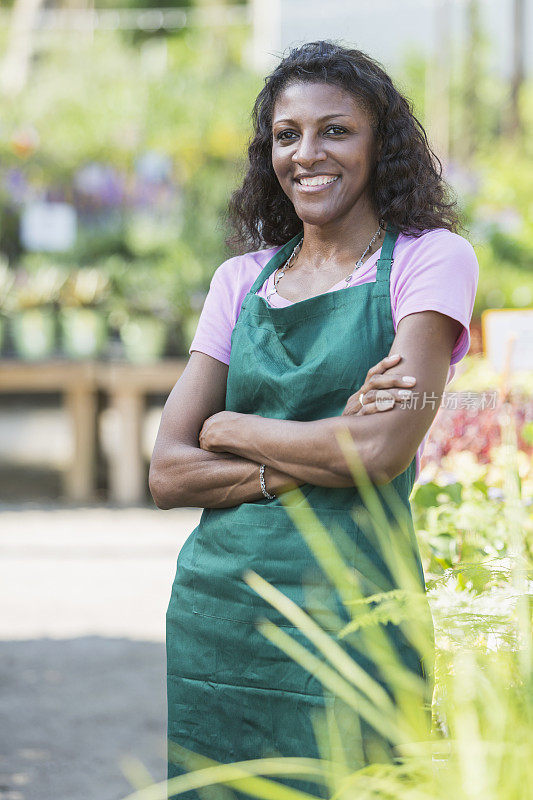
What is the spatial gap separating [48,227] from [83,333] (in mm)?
1268

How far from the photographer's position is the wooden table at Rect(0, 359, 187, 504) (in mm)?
6555

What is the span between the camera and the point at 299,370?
154 cm

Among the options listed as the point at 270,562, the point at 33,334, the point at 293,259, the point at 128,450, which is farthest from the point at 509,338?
the point at 33,334

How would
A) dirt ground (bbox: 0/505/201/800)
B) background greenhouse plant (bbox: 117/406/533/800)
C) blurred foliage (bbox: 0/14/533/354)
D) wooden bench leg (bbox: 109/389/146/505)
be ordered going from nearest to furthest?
background greenhouse plant (bbox: 117/406/533/800) < dirt ground (bbox: 0/505/201/800) < wooden bench leg (bbox: 109/389/146/505) < blurred foliage (bbox: 0/14/533/354)

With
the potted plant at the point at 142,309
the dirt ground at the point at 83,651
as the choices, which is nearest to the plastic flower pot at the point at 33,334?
the potted plant at the point at 142,309

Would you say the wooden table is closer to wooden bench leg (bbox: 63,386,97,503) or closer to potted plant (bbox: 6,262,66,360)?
wooden bench leg (bbox: 63,386,97,503)

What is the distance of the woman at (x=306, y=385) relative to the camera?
150 centimetres

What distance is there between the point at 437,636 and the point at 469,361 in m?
3.04

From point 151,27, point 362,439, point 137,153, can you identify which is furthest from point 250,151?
point 151,27

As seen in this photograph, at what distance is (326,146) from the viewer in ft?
5.17

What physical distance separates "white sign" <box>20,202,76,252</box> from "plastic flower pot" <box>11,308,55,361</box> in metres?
0.95

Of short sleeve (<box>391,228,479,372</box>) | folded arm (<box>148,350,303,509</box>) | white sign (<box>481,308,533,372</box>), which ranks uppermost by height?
white sign (<box>481,308,533,372</box>)

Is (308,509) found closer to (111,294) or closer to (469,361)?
(469,361)

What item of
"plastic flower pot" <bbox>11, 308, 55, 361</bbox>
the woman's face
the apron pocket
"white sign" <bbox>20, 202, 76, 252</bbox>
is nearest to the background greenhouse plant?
the apron pocket
